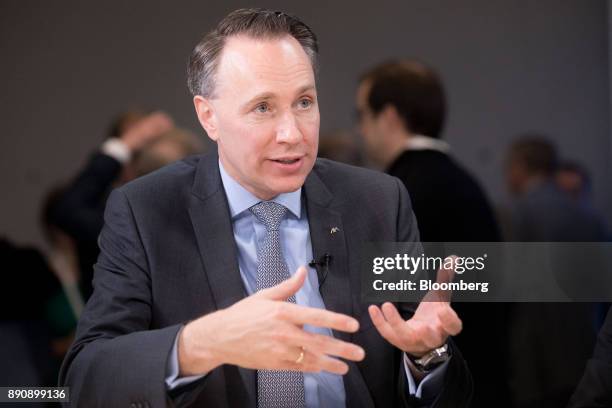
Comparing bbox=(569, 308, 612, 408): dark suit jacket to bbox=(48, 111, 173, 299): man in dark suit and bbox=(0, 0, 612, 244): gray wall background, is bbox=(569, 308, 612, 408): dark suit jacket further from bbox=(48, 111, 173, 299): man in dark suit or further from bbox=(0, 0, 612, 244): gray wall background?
bbox=(48, 111, 173, 299): man in dark suit

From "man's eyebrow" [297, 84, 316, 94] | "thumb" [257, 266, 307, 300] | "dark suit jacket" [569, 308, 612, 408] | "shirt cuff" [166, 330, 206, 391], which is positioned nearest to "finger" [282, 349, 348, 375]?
"thumb" [257, 266, 307, 300]

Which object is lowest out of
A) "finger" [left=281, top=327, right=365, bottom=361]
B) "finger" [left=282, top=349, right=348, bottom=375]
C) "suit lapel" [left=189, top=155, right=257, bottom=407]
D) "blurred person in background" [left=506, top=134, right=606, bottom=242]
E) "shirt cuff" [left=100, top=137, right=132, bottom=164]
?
"finger" [left=282, top=349, right=348, bottom=375]

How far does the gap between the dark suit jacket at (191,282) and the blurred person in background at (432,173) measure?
59 cm

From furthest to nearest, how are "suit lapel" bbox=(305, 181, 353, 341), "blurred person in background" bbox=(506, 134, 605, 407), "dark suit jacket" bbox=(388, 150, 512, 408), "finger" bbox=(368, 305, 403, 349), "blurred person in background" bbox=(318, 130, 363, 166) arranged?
"blurred person in background" bbox=(318, 130, 363, 166) < "dark suit jacket" bbox=(388, 150, 512, 408) < "blurred person in background" bbox=(506, 134, 605, 407) < "suit lapel" bbox=(305, 181, 353, 341) < "finger" bbox=(368, 305, 403, 349)

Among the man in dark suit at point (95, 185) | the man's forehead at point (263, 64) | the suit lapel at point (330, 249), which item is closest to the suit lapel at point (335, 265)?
the suit lapel at point (330, 249)

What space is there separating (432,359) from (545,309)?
0.77 m

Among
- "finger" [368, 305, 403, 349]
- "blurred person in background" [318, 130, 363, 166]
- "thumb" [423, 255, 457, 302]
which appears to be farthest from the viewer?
"blurred person in background" [318, 130, 363, 166]

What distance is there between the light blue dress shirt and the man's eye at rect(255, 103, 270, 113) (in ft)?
0.71

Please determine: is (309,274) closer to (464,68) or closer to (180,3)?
(180,3)

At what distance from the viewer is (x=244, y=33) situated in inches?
82.7

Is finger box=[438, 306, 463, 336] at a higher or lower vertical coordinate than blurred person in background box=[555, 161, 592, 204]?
lower

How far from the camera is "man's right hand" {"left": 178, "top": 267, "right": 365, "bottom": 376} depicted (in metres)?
1.77

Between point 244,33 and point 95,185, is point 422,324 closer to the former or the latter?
point 244,33

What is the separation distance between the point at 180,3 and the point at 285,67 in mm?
1188
